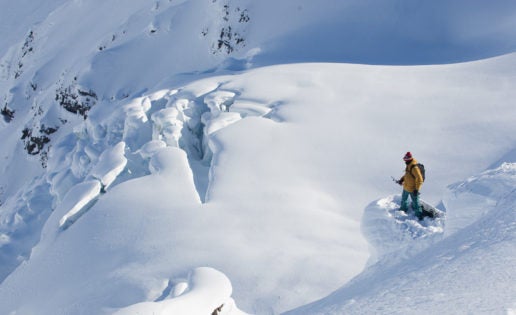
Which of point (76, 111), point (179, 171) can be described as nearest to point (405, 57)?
point (179, 171)

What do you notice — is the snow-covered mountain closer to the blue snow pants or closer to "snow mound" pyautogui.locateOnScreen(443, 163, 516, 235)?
"snow mound" pyautogui.locateOnScreen(443, 163, 516, 235)

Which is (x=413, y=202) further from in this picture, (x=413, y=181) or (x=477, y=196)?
(x=477, y=196)

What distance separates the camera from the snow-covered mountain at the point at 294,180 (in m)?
6.02

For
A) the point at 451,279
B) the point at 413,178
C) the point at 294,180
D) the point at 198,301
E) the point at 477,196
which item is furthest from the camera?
the point at 294,180

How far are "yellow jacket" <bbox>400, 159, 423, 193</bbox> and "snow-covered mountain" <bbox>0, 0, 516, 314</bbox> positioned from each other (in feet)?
1.70

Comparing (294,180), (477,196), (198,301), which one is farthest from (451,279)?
(294,180)

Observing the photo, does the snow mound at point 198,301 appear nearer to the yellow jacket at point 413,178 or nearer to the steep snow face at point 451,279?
the steep snow face at point 451,279

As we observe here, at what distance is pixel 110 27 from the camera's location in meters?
29.4

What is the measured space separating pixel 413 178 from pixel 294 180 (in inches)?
103

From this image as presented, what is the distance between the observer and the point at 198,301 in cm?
567

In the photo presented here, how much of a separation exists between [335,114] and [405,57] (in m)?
6.40

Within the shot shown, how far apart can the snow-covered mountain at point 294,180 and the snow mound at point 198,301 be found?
0.08 feet

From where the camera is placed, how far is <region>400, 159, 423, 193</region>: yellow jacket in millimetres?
8406

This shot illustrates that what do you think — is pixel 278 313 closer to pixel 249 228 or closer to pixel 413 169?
pixel 249 228
